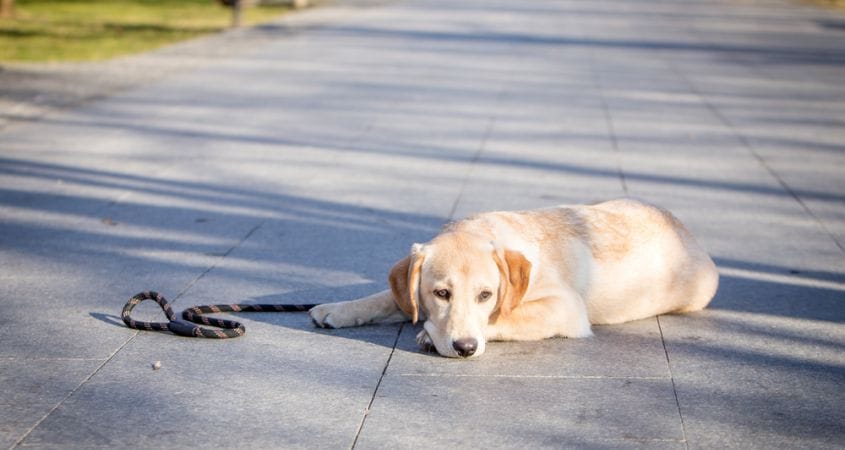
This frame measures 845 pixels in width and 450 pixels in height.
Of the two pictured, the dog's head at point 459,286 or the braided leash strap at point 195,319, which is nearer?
the dog's head at point 459,286

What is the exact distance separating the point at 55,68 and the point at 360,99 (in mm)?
5110

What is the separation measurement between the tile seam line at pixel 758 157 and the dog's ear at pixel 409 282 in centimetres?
374

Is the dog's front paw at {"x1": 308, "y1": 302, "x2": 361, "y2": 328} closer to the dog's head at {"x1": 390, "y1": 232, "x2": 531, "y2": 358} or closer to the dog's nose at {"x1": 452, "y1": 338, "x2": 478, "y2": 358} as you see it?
the dog's head at {"x1": 390, "y1": 232, "x2": 531, "y2": 358}

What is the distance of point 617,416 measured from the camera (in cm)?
458

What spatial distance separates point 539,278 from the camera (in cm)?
547

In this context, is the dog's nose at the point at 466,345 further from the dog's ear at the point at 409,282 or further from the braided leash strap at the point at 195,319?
the braided leash strap at the point at 195,319

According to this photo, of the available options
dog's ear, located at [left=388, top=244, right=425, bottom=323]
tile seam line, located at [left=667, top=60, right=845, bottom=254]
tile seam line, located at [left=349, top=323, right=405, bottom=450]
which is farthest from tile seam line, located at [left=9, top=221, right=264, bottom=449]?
tile seam line, located at [left=667, top=60, right=845, bottom=254]

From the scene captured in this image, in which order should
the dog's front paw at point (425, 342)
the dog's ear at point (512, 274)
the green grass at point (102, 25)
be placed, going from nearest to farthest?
the dog's ear at point (512, 274), the dog's front paw at point (425, 342), the green grass at point (102, 25)

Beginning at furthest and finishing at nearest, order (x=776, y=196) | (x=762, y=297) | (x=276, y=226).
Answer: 1. (x=776, y=196)
2. (x=276, y=226)
3. (x=762, y=297)

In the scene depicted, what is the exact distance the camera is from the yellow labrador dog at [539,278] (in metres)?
5.07

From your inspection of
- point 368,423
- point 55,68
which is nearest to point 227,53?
point 55,68

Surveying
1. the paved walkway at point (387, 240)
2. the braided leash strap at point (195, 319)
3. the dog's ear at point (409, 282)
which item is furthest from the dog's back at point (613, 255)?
the braided leash strap at point (195, 319)

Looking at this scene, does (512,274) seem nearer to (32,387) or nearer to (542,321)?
(542,321)

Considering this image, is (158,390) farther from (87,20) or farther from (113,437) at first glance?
(87,20)
